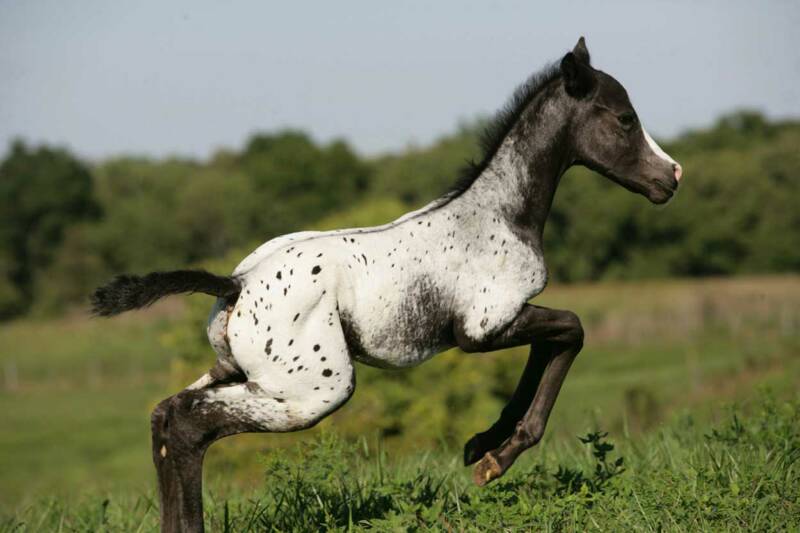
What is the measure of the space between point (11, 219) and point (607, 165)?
93881mm

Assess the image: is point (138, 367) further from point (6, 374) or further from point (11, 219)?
point (11, 219)

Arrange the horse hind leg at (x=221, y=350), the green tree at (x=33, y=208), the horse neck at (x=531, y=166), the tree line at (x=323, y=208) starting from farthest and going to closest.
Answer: the green tree at (x=33, y=208)
the tree line at (x=323, y=208)
the horse neck at (x=531, y=166)
the horse hind leg at (x=221, y=350)

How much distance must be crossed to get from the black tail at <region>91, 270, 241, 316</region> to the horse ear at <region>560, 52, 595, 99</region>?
2201 millimetres

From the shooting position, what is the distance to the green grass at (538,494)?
569cm

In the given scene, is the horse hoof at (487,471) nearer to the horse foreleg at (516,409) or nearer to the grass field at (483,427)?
the grass field at (483,427)

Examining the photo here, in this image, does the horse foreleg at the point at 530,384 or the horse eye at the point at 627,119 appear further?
the horse eye at the point at 627,119

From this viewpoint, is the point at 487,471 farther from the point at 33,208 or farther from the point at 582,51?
the point at 33,208

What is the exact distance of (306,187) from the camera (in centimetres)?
10131

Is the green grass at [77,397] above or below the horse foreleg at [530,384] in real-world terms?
below

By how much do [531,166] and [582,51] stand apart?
28.5 inches

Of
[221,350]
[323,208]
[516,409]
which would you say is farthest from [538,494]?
[323,208]

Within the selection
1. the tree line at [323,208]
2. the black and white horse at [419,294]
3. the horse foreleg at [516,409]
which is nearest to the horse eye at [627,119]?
the black and white horse at [419,294]

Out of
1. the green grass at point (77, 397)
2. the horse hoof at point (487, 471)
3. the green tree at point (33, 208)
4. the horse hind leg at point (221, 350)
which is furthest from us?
the green tree at point (33, 208)

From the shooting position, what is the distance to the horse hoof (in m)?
5.69
